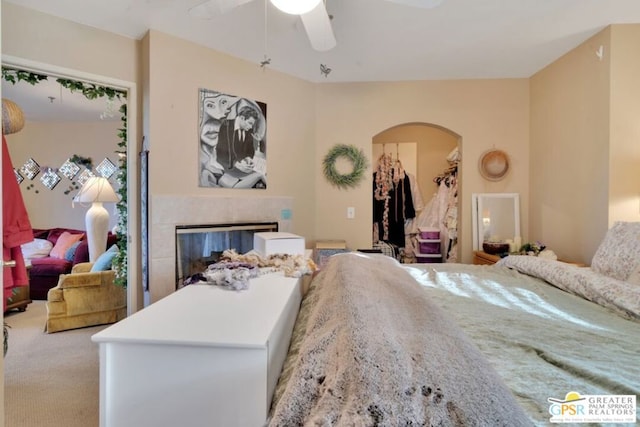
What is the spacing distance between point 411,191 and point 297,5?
3033mm

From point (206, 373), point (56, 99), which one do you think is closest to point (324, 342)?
point (206, 373)

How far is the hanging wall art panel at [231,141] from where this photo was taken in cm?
262

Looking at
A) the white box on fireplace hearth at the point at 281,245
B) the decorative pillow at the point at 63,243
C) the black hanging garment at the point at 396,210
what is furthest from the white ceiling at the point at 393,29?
the decorative pillow at the point at 63,243

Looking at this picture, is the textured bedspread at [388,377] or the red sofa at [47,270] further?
the red sofa at [47,270]

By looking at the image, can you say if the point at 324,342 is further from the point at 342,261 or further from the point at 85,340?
the point at 85,340

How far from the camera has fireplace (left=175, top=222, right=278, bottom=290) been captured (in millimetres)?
2506

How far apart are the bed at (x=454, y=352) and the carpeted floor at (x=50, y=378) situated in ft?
5.45

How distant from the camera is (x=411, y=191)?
414cm

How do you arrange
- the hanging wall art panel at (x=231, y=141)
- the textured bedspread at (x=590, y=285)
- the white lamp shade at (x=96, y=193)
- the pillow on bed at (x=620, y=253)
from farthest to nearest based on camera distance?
the white lamp shade at (x=96, y=193) < the hanging wall art panel at (x=231, y=141) < the pillow on bed at (x=620, y=253) < the textured bedspread at (x=590, y=285)

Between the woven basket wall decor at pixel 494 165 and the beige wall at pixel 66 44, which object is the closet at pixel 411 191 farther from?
the beige wall at pixel 66 44

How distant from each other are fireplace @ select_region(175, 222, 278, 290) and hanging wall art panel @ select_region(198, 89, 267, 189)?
358 mm

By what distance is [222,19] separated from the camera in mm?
2174

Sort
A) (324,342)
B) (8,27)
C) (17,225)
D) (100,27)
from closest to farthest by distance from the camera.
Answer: (324,342) → (17,225) → (8,27) → (100,27)

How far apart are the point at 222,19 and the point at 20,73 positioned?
4.61 ft
